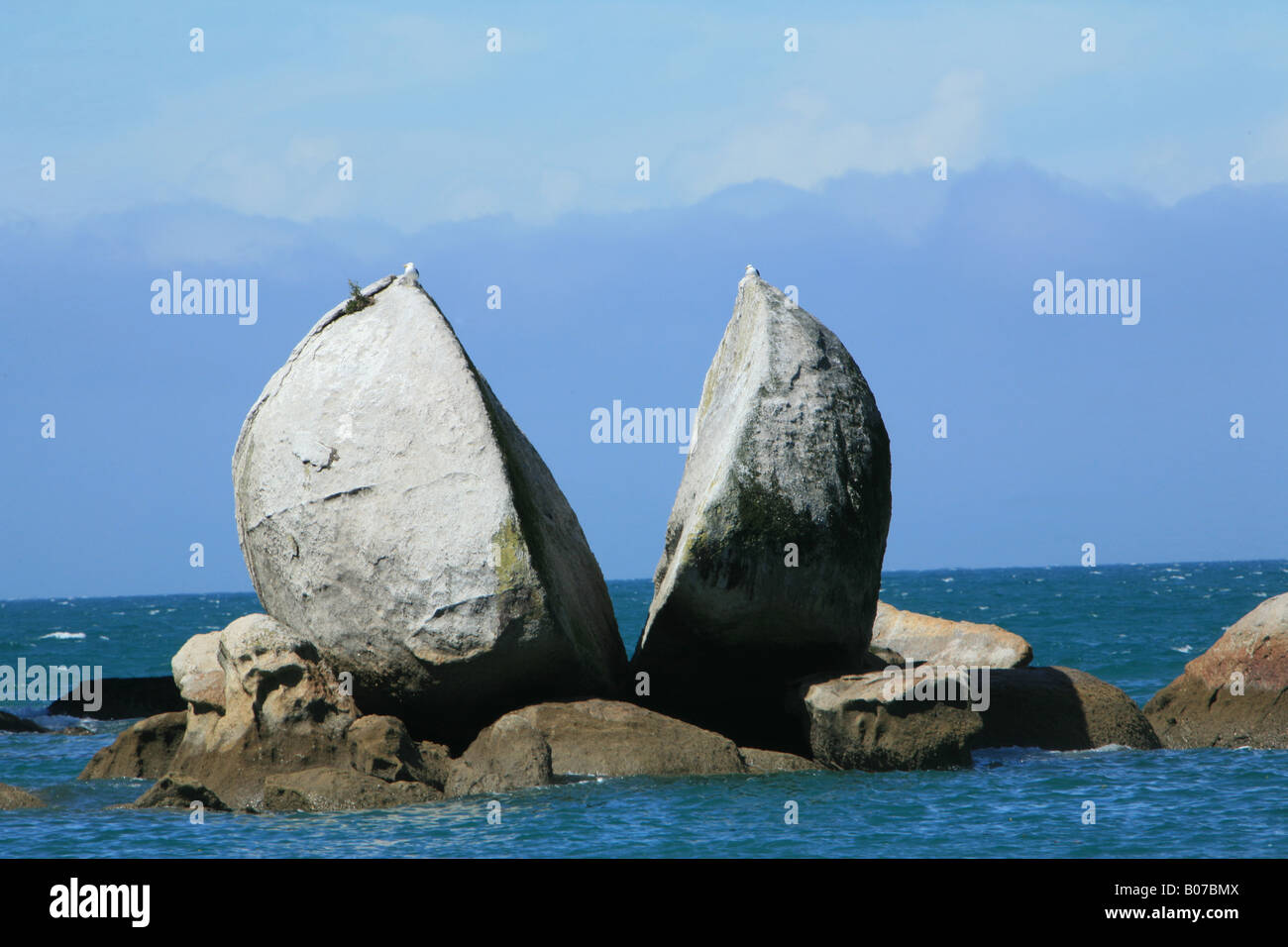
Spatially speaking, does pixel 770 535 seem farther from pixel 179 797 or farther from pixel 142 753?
pixel 142 753

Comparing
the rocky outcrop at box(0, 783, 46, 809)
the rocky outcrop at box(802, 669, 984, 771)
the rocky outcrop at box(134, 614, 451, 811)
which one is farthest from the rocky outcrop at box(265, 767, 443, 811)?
the rocky outcrop at box(802, 669, 984, 771)

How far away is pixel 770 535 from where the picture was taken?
582 inches

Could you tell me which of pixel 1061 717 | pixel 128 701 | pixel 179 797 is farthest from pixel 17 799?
pixel 1061 717

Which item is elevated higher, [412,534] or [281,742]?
[412,534]

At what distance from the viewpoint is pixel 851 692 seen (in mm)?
14781

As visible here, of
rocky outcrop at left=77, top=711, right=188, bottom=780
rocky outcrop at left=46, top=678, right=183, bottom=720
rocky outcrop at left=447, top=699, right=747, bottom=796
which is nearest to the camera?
rocky outcrop at left=447, top=699, right=747, bottom=796

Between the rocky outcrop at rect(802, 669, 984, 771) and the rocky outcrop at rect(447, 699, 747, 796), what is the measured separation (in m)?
1.03

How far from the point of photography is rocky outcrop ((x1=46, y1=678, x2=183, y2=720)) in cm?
2406

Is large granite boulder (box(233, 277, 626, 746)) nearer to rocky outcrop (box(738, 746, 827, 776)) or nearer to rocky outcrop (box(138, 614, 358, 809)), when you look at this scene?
rocky outcrop (box(138, 614, 358, 809))

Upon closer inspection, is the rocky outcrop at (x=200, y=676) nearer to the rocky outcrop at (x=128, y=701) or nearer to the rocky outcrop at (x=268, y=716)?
the rocky outcrop at (x=268, y=716)

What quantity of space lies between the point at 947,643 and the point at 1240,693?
6.06 metres
